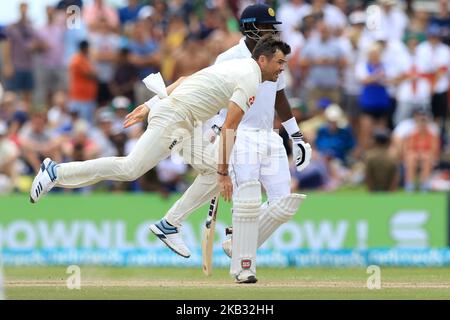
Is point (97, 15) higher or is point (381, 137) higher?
point (97, 15)

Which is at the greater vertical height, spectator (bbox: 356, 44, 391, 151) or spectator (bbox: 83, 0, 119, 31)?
spectator (bbox: 83, 0, 119, 31)

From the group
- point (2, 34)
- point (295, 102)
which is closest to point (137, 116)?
point (295, 102)

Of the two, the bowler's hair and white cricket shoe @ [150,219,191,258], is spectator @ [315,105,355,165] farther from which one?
the bowler's hair

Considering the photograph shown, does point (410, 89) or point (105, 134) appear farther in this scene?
point (410, 89)

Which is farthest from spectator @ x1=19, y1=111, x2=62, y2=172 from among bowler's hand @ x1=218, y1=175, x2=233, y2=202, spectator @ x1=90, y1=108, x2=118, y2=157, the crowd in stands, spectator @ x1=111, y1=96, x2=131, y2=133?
bowler's hand @ x1=218, y1=175, x2=233, y2=202

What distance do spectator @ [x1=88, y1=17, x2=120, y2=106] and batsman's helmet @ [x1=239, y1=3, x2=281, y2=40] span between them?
7.77 meters

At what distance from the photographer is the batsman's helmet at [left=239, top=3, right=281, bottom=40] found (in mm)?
10766

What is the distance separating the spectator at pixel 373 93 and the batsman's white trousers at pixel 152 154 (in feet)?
23.7

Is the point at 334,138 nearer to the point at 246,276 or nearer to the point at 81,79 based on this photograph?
the point at 81,79

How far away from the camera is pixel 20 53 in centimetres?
1841

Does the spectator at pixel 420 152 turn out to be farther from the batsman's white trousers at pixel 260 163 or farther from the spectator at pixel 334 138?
the batsman's white trousers at pixel 260 163

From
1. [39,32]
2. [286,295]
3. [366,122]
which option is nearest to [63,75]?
[39,32]

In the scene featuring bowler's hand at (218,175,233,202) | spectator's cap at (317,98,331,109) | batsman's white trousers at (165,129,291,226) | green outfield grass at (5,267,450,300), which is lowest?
green outfield grass at (5,267,450,300)

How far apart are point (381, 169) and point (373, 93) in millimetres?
1839
